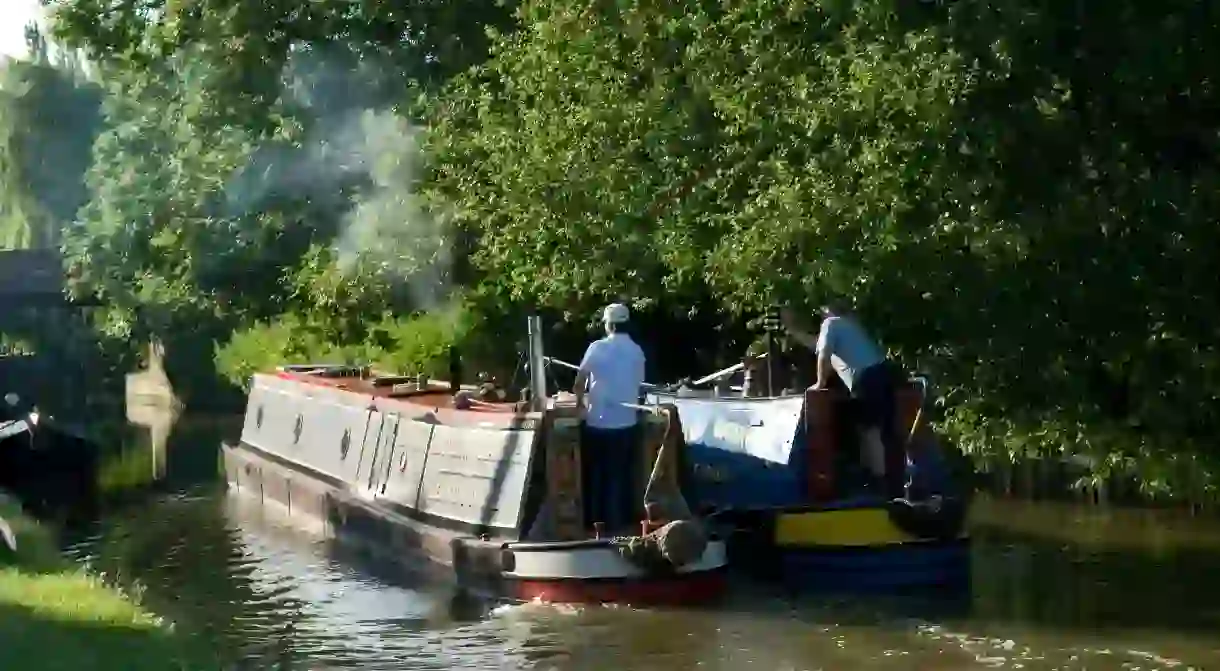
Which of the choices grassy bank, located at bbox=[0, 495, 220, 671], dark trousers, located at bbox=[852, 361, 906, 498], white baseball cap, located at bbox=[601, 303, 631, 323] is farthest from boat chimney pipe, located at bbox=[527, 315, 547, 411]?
grassy bank, located at bbox=[0, 495, 220, 671]

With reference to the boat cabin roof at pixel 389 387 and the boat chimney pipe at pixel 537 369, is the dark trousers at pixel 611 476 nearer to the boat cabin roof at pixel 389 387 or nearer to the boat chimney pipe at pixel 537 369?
the boat chimney pipe at pixel 537 369

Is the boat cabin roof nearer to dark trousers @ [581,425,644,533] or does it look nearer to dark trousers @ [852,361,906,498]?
dark trousers @ [581,425,644,533]

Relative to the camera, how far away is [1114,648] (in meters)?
12.8

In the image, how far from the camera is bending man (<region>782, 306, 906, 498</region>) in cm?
1539

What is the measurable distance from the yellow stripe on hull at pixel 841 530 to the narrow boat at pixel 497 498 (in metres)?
0.95

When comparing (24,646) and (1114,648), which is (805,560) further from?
(24,646)

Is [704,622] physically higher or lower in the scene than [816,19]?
lower

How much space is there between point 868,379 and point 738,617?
2480 millimetres

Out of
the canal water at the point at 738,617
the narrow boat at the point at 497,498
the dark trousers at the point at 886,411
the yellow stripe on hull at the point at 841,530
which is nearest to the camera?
the canal water at the point at 738,617

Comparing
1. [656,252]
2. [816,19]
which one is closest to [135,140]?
[656,252]

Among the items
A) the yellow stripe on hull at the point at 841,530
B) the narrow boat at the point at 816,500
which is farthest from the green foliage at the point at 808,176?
the yellow stripe on hull at the point at 841,530

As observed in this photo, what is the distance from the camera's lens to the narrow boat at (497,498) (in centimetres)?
1388

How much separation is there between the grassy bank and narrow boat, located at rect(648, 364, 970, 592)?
187 inches

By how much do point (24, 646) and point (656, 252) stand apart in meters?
11.5
